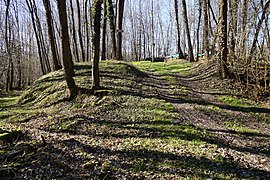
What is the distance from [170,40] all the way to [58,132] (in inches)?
1781

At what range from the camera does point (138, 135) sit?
20.3 ft

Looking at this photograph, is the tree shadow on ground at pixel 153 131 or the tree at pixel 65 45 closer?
the tree shadow on ground at pixel 153 131

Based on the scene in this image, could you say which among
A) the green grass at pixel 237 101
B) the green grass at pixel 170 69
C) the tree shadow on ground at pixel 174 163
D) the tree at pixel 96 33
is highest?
the tree at pixel 96 33

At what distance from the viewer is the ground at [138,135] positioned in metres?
4.55

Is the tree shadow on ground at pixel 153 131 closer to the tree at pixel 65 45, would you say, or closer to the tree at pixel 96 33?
the tree at pixel 96 33

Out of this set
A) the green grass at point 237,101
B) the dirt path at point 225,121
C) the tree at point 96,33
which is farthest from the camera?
the green grass at point 237,101

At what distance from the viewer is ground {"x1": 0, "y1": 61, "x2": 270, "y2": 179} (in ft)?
14.9

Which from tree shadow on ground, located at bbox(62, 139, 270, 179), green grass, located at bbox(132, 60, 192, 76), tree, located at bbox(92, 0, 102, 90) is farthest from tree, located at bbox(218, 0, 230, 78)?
tree shadow on ground, located at bbox(62, 139, 270, 179)

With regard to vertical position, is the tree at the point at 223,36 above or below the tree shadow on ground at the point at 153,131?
above

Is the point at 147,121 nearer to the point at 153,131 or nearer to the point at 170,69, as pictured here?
the point at 153,131

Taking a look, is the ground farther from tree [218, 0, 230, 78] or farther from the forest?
tree [218, 0, 230, 78]

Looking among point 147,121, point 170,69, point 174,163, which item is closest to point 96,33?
point 147,121

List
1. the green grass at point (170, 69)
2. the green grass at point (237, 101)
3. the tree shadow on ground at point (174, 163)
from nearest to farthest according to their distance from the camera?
the tree shadow on ground at point (174, 163)
the green grass at point (237, 101)
the green grass at point (170, 69)

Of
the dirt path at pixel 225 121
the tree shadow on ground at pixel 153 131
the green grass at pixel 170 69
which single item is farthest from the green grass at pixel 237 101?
the green grass at pixel 170 69
